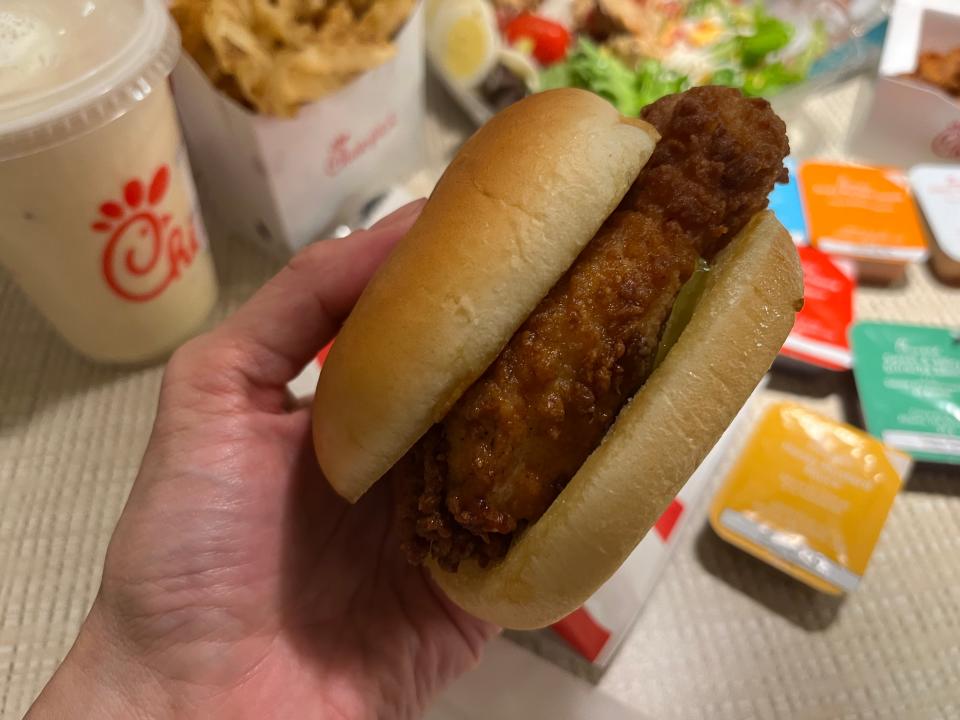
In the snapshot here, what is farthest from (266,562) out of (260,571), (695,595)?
(695,595)

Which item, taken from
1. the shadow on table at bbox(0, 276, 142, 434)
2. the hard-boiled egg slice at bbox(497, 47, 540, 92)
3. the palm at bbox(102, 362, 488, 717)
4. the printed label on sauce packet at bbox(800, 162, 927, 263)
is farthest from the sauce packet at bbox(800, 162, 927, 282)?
the shadow on table at bbox(0, 276, 142, 434)

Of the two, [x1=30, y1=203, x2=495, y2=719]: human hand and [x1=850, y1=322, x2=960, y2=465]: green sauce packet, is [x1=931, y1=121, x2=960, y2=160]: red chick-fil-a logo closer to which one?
[x1=850, y1=322, x2=960, y2=465]: green sauce packet

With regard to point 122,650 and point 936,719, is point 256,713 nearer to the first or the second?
point 122,650

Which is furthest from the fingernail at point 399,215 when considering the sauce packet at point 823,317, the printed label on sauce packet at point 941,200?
the printed label on sauce packet at point 941,200

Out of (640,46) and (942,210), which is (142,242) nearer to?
(640,46)

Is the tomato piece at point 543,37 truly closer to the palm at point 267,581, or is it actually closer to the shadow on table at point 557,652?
the palm at point 267,581

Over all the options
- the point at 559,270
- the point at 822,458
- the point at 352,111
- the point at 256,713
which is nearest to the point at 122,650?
the point at 256,713
